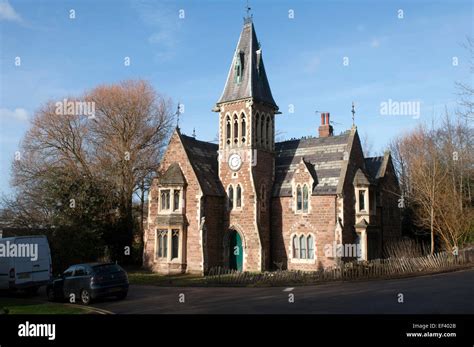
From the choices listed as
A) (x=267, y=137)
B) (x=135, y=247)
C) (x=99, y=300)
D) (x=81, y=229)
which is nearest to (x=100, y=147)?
(x=135, y=247)

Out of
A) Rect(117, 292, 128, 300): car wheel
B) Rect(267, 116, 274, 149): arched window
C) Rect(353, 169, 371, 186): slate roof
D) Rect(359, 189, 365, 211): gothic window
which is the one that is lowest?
Rect(117, 292, 128, 300): car wheel

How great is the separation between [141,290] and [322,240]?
503 inches

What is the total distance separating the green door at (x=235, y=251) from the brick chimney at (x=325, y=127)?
11166 mm

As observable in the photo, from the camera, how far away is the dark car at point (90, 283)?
17.4 meters

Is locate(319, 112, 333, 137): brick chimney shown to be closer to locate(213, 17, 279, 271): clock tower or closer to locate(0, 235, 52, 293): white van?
locate(213, 17, 279, 271): clock tower

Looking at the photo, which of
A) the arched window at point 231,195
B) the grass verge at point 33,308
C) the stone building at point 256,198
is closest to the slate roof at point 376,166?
the stone building at point 256,198

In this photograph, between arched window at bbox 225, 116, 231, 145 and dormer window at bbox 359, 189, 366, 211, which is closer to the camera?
dormer window at bbox 359, 189, 366, 211

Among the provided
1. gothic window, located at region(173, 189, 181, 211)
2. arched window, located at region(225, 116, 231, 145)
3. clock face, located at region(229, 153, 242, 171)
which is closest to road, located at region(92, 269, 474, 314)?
gothic window, located at region(173, 189, 181, 211)

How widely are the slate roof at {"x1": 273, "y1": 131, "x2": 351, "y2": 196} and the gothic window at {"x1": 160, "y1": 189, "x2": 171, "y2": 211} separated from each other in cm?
752

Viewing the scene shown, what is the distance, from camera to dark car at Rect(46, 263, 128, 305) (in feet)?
57.0

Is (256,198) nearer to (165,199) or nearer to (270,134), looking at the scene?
(270,134)

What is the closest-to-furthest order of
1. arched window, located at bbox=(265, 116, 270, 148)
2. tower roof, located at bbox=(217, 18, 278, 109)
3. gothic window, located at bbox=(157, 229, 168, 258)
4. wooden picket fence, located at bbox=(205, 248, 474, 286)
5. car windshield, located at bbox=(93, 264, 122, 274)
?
car windshield, located at bbox=(93, 264, 122, 274)
wooden picket fence, located at bbox=(205, 248, 474, 286)
gothic window, located at bbox=(157, 229, 168, 258)
tower roof, located at bbox=(217, 18, 278, 109)
arched window, located at bbox=(265, 116, 270, 148)

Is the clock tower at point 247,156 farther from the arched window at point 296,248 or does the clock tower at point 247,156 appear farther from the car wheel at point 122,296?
the car wheel at point 122,296
